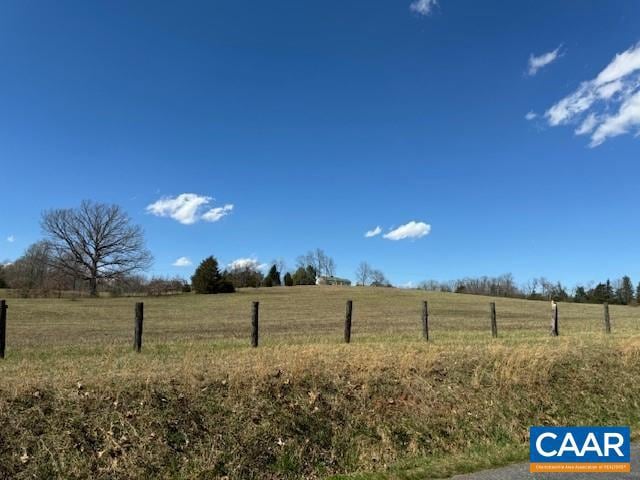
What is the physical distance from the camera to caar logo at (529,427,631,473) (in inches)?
249

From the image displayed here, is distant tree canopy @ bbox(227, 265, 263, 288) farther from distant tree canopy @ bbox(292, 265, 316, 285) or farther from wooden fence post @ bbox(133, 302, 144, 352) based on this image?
wooden fence post @ bbox(133, 302, 144, 352)

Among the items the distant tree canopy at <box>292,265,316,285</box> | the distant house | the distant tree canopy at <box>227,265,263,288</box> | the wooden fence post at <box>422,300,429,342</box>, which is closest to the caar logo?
the wooden fence post at <box>422,300,429,342</box>

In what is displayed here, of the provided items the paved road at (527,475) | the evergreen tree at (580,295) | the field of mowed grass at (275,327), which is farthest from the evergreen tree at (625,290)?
the paved road at (527,475)

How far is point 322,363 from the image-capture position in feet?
31.6

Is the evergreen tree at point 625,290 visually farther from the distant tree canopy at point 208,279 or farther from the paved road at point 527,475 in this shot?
the paved road at point 527,475

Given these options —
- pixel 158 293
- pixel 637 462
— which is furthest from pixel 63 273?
pixel 637 462

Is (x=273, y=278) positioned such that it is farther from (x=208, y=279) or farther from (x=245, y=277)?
(x=208, y=279)

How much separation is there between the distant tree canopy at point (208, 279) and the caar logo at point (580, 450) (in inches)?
2947

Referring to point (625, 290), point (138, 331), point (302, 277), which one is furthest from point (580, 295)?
point (138, 331)

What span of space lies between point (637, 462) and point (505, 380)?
353cm

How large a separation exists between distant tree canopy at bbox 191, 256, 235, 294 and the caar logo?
74866 mm

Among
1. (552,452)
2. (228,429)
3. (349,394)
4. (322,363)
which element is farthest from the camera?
(322,363)

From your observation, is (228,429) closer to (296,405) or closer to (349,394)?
(296,405)

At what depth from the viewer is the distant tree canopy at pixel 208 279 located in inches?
3127
